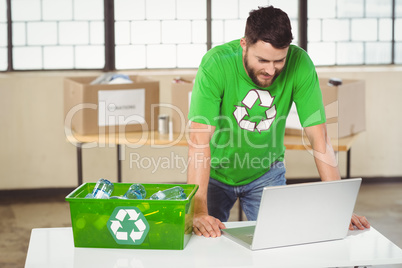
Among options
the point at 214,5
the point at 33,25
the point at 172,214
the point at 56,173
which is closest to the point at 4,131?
the point at 56,173

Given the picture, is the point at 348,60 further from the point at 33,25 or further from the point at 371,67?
the point at 33,25

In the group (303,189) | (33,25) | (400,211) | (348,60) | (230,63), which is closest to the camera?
(303,189)

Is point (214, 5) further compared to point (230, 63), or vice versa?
point (214, 5)

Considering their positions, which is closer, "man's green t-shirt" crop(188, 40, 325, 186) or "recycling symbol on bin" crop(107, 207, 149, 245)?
"recycling symbol on bin" crop(107, 207, 149, 245)

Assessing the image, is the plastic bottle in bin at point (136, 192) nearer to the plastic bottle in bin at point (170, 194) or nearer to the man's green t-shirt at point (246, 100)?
the plastic bottle in bin at point (170, 194)

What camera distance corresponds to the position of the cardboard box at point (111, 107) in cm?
399

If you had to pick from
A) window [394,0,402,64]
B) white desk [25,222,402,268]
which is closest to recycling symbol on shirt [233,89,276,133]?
white desk [25,222,402,268]

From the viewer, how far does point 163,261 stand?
1878 mm

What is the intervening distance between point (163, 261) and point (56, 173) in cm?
A: 364

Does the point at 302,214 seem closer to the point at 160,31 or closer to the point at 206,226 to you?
the point at 206,226

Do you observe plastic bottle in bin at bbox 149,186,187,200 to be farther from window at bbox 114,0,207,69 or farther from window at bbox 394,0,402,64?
window at bbox 394,0,402,64

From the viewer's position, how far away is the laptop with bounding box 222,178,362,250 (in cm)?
185

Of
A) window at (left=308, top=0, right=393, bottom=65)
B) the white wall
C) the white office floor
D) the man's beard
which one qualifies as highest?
window at (left=308, top=0, right=393, bottom=65)

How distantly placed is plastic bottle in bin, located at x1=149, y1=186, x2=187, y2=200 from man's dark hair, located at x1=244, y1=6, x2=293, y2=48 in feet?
1.97
